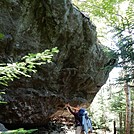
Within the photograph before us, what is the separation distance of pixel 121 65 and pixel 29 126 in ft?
17.6

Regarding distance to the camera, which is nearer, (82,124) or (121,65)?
(121,65)

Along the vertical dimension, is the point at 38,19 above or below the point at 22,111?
above

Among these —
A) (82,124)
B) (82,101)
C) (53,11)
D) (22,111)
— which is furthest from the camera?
(82,101)

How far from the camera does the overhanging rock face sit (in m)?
7.57

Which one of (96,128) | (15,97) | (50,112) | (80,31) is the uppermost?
(80,31)

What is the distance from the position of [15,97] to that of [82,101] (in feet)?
13.7

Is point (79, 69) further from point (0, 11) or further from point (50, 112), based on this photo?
point (0, 11)

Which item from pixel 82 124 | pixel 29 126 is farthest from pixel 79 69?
pixel 29 126

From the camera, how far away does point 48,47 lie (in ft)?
28.2

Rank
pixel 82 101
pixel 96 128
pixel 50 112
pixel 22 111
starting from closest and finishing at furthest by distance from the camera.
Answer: pixel 22 111 < pixel 50 112 < pixel 82 101 < pixel 96 128

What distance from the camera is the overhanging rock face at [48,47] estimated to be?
7.57 m

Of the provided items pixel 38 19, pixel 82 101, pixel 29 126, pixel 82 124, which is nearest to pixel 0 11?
pixel 38 19

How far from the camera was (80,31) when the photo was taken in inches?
368

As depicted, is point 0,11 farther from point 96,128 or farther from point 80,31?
point 96,128
